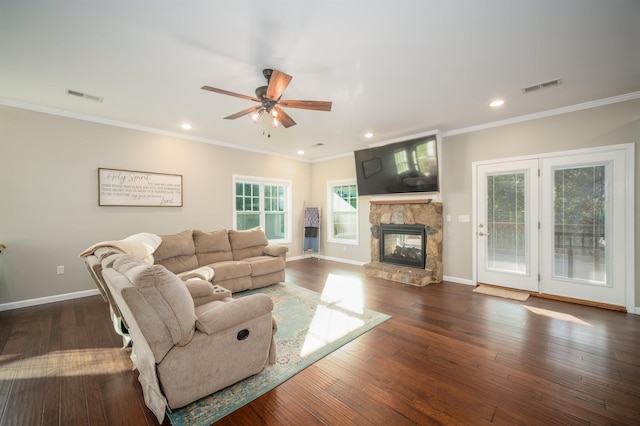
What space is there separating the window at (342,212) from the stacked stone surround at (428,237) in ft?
3.61

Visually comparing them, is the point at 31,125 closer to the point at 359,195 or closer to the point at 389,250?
the point at 359,195

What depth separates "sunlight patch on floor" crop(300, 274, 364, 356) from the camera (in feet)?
8.64

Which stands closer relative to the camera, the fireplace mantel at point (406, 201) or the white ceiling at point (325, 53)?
the white ceiling at point (325, 53)

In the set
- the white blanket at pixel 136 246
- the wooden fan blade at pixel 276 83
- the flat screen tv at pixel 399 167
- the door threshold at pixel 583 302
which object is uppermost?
the wooden fan blade at pixel 276 83

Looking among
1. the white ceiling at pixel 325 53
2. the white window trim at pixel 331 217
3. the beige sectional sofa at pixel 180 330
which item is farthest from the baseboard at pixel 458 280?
the beige sectional sofa at pixel 180 330

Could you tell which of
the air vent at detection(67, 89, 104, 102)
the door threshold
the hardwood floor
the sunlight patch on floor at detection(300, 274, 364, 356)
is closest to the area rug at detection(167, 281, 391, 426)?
Answer: the sunlight patch on floor at detection(300, 274, 364, 356)

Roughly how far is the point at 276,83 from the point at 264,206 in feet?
14.0

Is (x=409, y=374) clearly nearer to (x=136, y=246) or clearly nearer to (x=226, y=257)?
(x=136, y=246)

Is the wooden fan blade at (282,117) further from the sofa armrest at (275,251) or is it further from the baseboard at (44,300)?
the baseboard at (44,300)

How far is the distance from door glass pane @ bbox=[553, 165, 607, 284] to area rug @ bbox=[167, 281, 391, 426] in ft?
9.40

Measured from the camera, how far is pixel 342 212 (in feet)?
22.3

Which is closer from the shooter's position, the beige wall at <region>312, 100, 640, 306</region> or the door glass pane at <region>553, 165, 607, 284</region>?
the beige wall at <region>312, 100, 640, 306</region>

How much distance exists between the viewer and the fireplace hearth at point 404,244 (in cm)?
502

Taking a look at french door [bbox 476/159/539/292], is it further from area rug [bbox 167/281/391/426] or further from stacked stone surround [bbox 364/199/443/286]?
area rug [bbox 167/281/391/426]
